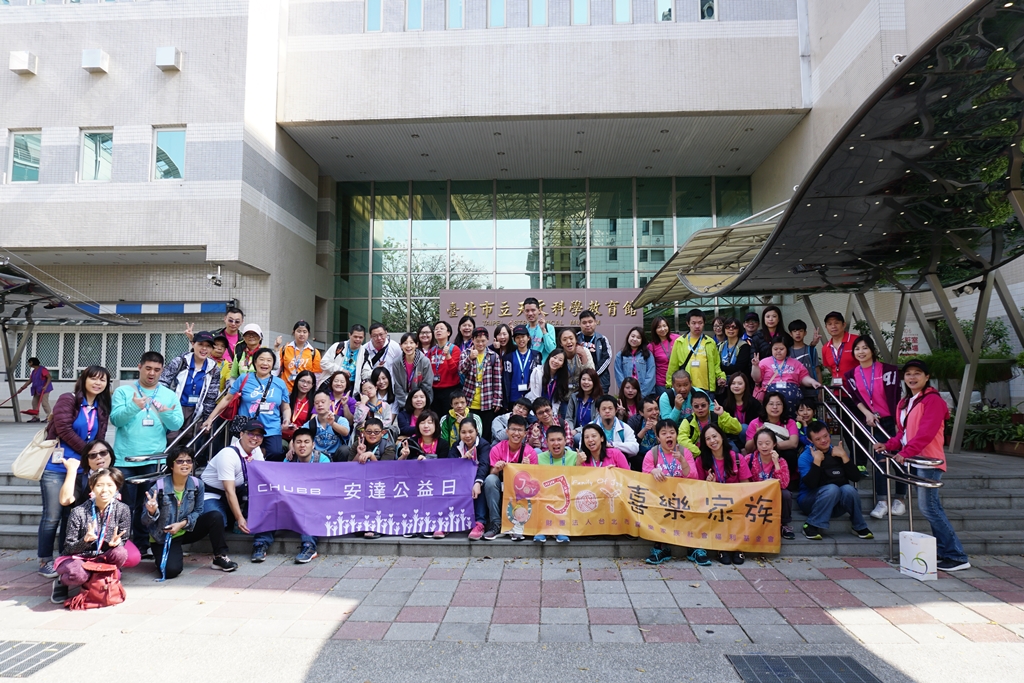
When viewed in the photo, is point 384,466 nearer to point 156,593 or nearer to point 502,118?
point 156,593

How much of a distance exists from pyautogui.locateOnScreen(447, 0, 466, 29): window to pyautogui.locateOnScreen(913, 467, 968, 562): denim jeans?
15493 millimetres

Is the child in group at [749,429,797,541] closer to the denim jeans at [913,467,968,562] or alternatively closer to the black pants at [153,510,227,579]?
the denim jeans at [913,467,968,562]

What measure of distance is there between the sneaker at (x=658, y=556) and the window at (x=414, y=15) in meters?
15.4

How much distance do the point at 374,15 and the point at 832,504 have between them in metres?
16.4

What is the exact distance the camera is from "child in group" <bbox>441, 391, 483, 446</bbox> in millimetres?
6465

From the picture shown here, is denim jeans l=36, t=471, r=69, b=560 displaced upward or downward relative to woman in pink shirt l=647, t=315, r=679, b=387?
downward

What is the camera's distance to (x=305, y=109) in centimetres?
1571

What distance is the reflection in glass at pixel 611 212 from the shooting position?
19.4 m

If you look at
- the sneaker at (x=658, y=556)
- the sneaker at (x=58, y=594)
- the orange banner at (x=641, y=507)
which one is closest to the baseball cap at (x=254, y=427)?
the sneaker at (x=58, y=594)

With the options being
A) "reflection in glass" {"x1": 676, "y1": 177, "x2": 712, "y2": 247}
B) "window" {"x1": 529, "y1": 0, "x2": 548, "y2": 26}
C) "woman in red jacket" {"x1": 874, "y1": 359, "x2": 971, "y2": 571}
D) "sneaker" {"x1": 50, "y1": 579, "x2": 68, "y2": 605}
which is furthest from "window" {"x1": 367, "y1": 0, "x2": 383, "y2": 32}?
"woman in red jacket" {"x1": 874, "y1": 359, "x2": 971, "y2": 571}

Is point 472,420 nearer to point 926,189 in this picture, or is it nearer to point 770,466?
point 770,466

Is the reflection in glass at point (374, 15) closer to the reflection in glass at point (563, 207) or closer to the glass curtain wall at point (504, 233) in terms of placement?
the glass curtain wall at point (504, 233)

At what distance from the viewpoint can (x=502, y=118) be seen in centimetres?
1560

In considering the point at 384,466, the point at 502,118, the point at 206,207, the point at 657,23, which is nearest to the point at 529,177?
the point at 502,118
